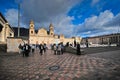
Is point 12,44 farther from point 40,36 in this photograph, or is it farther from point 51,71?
point 40,36

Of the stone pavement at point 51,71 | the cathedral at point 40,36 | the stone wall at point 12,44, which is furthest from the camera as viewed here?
the cathedral at point 40,36

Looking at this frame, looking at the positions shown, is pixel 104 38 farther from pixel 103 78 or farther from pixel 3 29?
pixel 103 78

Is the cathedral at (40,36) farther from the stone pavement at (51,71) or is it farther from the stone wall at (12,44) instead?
the stone pavement at (51,71)

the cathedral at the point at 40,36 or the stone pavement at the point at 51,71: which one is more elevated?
the cathedral at the point at 40,36

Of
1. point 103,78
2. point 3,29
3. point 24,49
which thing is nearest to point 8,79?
point 103,78

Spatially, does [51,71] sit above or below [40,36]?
below

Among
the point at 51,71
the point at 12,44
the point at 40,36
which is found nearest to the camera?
the point at 51,71

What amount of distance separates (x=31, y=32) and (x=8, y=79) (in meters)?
70.9

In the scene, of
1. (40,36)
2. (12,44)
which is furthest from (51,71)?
(40,36)

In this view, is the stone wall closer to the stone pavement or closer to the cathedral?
the stone pavement

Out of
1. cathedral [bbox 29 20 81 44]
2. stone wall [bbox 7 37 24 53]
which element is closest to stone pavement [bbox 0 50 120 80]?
stone wall [bbox 7 37 24 53]

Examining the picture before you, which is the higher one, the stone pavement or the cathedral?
the cathedral

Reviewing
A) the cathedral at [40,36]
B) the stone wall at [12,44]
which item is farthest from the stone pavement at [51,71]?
the cathedral at [40,36]

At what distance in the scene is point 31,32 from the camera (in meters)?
74.6
